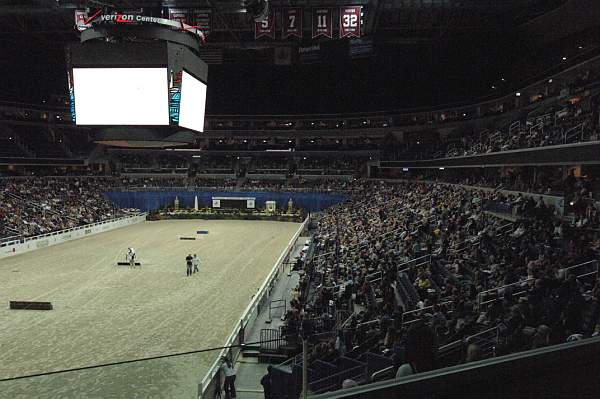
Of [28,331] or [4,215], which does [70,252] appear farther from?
[28,331]

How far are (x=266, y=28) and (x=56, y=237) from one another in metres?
23.7

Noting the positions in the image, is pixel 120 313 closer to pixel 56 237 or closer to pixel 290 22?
pixel 290 22

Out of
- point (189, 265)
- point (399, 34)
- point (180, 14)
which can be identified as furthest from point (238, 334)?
point (399, 34)

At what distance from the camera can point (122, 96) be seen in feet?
48.8

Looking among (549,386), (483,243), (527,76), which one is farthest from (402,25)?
(549,386)

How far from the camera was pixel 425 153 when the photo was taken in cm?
4497

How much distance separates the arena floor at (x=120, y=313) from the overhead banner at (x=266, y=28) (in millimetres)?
13482

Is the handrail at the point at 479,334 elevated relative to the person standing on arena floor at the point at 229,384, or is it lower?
elevated

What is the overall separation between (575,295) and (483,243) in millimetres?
6998

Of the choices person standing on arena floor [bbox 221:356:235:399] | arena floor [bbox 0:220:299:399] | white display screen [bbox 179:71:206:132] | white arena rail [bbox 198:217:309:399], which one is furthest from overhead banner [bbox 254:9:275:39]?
person standing on arena floor [bbox 221:356:235:399]

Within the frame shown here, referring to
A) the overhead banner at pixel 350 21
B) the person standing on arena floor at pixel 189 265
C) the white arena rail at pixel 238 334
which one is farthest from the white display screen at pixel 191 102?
the overhead banner at pixel 350 21

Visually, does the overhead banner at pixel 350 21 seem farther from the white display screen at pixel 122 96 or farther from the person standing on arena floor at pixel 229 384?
the person standing on arena floor at pixel 229 384

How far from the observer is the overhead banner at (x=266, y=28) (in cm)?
2474

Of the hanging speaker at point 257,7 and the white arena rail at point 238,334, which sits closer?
the white arena rail at point 238,334
